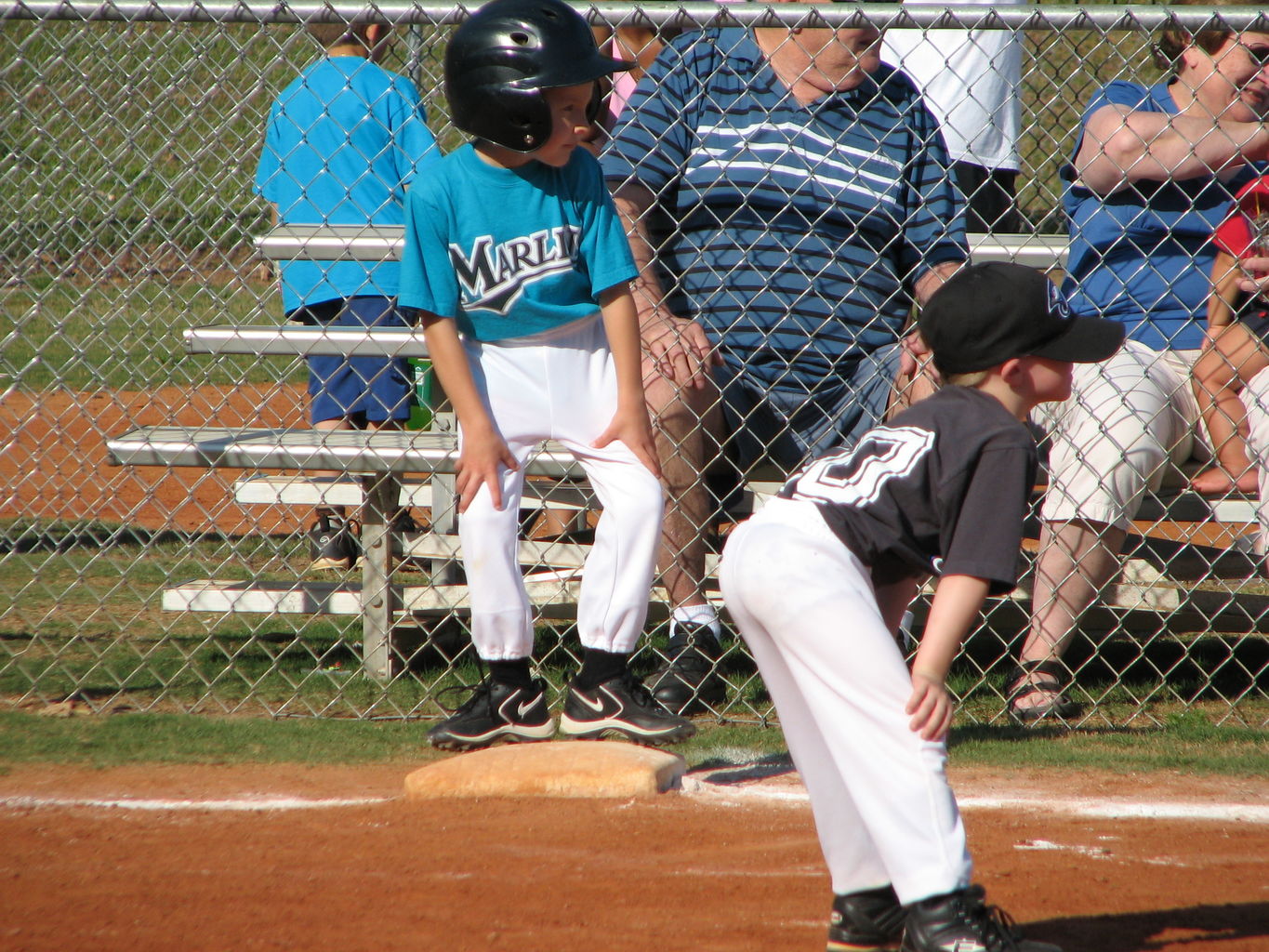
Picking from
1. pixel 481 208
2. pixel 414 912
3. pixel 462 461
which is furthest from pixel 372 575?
pixel 414 912

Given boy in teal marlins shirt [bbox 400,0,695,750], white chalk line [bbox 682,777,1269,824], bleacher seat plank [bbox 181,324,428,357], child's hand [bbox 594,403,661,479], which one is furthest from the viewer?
bleacher seat plank [bbox 181,324,428,357]

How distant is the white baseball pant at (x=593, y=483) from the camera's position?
3.07m

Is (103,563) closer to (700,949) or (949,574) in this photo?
(700,949)

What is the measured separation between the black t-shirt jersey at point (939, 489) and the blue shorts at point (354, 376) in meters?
2.54

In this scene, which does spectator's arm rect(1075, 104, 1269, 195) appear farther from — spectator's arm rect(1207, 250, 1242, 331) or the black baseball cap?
the black baseball cap

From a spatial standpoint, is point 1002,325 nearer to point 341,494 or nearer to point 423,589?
point 423,589

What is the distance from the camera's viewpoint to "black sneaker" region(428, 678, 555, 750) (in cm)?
320

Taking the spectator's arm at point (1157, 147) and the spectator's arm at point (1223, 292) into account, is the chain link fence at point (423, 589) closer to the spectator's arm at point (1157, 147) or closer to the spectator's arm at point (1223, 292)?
the spectator's arm at point (1157, 147)

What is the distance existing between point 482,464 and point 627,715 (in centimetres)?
74

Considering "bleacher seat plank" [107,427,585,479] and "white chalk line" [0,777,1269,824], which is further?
"bleacher seat plank" [107,427,585,479]

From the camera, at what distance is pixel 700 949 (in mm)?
2127

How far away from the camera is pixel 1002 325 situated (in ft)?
6.89

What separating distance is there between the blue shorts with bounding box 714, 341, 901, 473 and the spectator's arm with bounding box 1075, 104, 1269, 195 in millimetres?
849

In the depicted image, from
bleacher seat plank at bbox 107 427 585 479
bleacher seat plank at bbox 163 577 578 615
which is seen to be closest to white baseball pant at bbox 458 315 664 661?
bleacher seat plank at bbox 107 427 585 479
